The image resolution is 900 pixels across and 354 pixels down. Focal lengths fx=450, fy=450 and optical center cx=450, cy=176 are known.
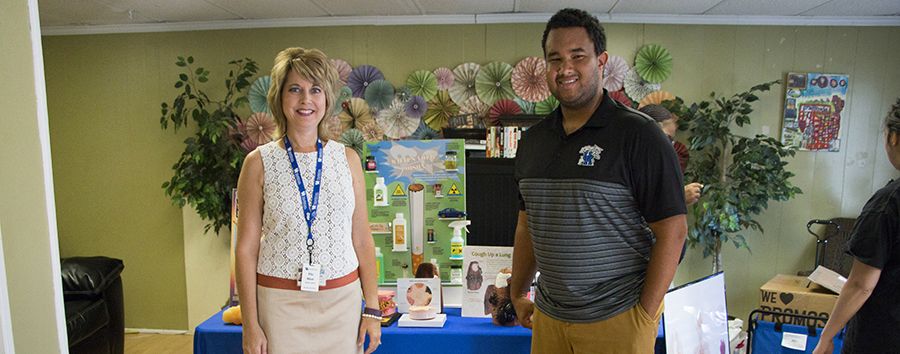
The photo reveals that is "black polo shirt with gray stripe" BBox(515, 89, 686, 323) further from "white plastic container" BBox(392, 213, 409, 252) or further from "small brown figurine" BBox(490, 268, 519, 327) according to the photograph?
"white plastic container" BBox(392, 213, 409, 252)

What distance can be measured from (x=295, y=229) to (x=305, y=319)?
278 mm

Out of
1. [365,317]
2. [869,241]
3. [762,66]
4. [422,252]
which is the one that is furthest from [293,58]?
[762,66]

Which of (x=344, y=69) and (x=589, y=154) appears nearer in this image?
(x=589, y=154)

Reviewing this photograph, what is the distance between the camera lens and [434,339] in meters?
1.81

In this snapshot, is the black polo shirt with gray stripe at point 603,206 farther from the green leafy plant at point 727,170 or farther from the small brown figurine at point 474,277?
the green leafy plant at point 727,170

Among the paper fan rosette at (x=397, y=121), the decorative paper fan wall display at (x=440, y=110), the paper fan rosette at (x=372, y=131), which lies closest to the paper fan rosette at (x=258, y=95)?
the paper fan rosette at (x=372, y=131)

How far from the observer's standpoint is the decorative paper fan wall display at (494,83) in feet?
11.8

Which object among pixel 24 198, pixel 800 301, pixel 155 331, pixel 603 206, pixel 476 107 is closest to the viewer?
pixel 603 206

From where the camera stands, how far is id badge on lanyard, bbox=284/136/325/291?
133cm

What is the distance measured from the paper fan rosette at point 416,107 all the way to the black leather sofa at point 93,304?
2363 millimetres

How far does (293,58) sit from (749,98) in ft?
10.5

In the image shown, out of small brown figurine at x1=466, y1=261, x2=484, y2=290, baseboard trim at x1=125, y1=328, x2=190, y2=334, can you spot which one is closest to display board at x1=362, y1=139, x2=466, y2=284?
small brown figurine at x1=466, y1=261, x2=484, y2=290

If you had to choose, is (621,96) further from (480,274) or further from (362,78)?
(480,274)

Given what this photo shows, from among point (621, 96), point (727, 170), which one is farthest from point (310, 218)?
point (727, 170)
